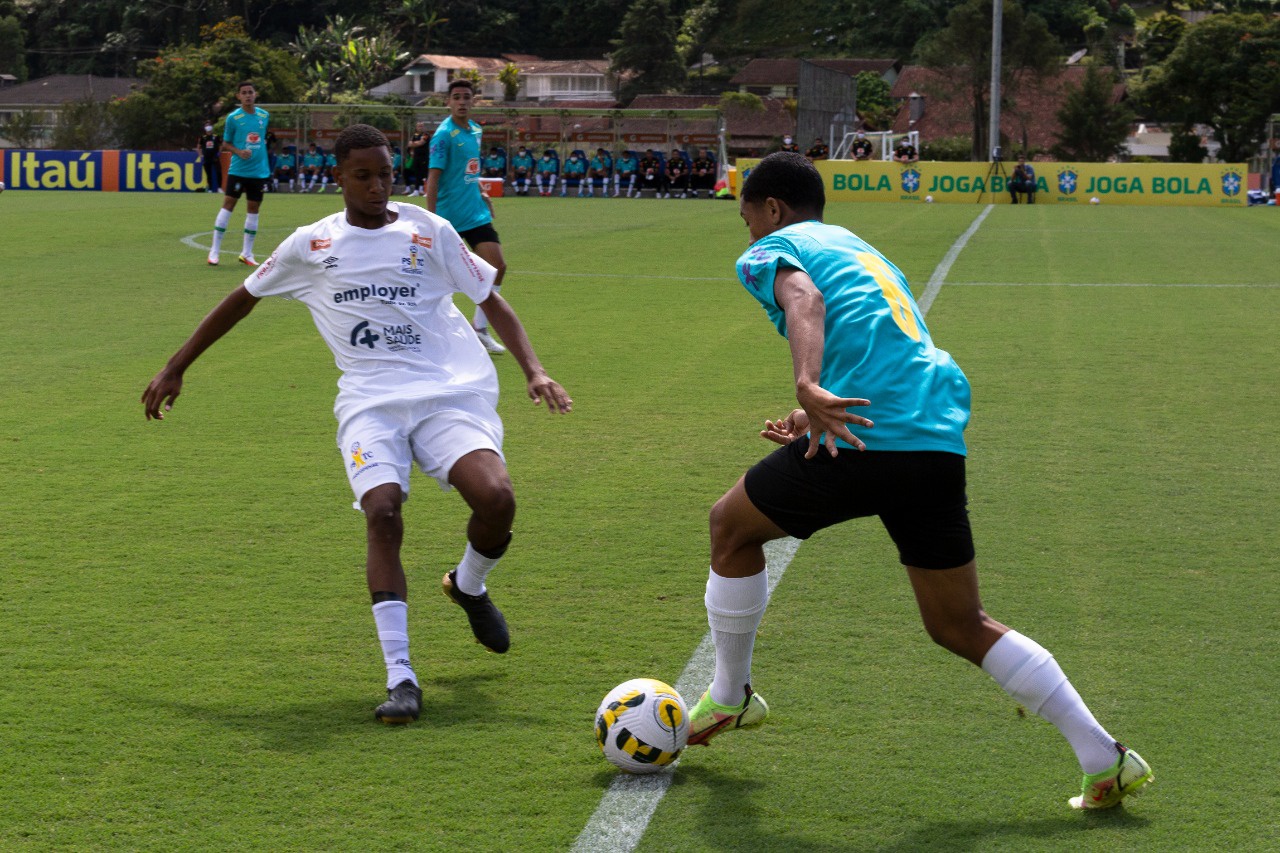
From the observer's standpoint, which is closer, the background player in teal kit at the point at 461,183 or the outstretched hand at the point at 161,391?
the outstretched hand at the point at 161,391

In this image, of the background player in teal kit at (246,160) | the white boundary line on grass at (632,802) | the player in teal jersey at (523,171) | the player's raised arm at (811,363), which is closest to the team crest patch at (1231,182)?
the player in teal jersey at (523,171)

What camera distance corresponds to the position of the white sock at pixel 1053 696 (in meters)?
3.72

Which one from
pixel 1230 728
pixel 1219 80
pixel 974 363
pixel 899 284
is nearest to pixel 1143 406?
pixel 974 363

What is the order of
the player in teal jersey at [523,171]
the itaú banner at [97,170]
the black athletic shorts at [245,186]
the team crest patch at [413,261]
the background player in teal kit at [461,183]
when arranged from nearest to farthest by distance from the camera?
the team crest patch at [413,261]
the background player in teal kit at [461,183]
the black athletic shorts at [245,186]
the itaú banner at [97,170]
the player in teal jersey at [523,171]

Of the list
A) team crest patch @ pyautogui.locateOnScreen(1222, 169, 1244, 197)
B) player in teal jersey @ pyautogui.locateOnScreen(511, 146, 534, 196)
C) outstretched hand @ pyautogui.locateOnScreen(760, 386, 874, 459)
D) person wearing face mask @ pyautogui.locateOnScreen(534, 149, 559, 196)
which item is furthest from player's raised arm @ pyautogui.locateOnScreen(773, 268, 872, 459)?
player in teal jersey @ pyautogui.locateOnScreen(511, 146, 534, 196)

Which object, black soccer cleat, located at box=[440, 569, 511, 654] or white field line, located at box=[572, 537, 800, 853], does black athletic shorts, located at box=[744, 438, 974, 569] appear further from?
Answer: black soccer cleat, located at box=[440, 569, 511, 654]

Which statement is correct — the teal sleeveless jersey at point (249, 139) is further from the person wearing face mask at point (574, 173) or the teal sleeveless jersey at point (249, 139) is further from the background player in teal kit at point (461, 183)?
the person wearing face mask at point (574, 173)

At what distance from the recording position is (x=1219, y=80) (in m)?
60.5

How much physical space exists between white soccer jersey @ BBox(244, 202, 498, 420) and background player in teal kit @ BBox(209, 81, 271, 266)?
1382cm

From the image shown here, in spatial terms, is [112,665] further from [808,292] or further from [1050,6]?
[1050,6]

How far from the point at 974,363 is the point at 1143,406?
1.92m

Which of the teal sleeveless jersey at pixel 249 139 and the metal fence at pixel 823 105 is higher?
the metal fence at pixel 823 105

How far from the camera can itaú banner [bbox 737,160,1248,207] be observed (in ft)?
131

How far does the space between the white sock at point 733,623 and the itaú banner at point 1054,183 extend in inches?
1436
